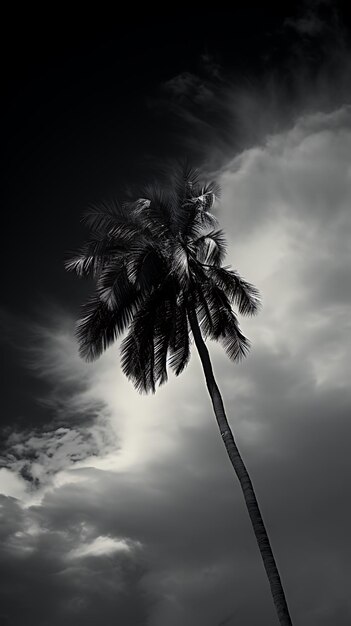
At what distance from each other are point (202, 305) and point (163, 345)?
2.22 metres

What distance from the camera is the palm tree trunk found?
49.4 feet

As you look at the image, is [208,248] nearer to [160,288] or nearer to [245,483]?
[160,288]

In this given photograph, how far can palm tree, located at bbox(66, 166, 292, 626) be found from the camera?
19750mm

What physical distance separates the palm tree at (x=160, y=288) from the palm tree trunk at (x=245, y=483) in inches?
2.1

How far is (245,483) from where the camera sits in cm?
1703

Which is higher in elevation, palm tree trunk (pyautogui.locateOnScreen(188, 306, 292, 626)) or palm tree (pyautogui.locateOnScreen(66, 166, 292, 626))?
palm tree (pyautogui.locateOnScreen(66, 166, 292, 626))

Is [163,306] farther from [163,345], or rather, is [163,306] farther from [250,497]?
[250,497]

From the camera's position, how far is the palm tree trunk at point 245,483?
49.4 feet

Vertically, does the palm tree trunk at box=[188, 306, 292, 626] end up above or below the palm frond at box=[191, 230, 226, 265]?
below

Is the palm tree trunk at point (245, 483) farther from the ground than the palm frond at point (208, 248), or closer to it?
closer to it

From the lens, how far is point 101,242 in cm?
2070

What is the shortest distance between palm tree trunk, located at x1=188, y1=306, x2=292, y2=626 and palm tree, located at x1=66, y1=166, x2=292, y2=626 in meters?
0.05

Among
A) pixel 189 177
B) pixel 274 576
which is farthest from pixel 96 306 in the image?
pixel 274 576

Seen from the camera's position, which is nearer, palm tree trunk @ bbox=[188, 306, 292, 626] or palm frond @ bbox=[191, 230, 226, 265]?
palm tree trunk @ bbox=[188, 306, 292, 626]
